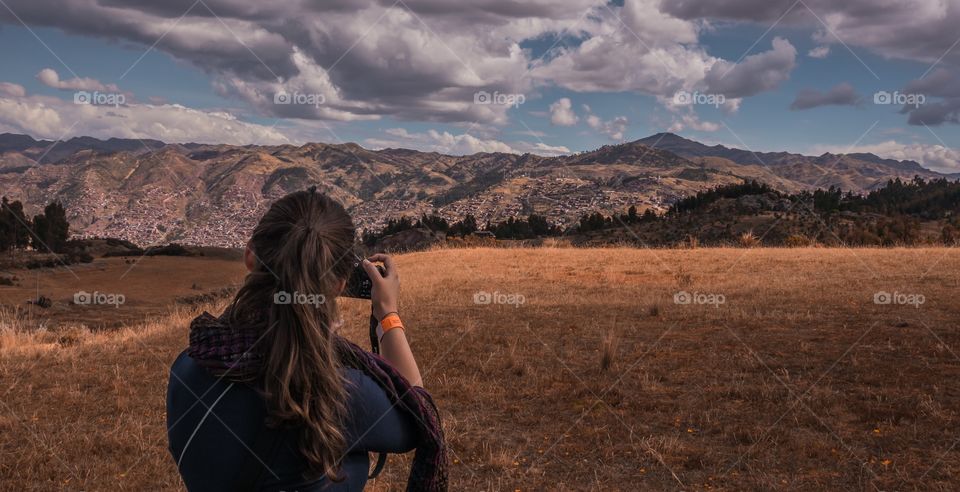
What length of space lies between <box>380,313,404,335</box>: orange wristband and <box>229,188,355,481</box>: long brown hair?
321mm

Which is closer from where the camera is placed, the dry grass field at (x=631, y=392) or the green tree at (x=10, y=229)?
the dry grass field at (x=631, y=392)

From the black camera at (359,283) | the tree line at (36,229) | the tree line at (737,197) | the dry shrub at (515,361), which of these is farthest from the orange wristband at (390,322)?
the tree line at (36,229)

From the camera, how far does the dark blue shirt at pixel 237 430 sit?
6.11 feet

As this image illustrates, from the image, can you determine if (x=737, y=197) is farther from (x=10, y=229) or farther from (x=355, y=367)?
(x=355, y=367)

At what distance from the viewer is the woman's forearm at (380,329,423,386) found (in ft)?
7.20

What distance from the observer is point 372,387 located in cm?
199

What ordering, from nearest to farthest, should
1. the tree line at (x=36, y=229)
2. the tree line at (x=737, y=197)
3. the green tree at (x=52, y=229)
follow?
the tree line at (x=737, y=197)
the tree line at (x=36, y=229)
the green tree at (x=52, y=229)

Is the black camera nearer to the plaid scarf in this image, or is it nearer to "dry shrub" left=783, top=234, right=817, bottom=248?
the plaid scarf

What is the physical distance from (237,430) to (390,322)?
624mm

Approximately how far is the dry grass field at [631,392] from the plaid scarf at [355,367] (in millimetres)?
3546

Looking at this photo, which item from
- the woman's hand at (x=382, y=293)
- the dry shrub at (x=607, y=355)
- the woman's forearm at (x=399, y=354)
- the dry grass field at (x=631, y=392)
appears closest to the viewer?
the woman's forearm at (x=399, y=354)

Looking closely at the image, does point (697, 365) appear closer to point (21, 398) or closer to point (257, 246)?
point (257, 246)

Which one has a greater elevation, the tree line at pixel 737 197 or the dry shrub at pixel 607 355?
the tree line at pixel 737 197

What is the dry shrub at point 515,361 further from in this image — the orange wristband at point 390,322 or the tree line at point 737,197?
the tree line at point 737,197
